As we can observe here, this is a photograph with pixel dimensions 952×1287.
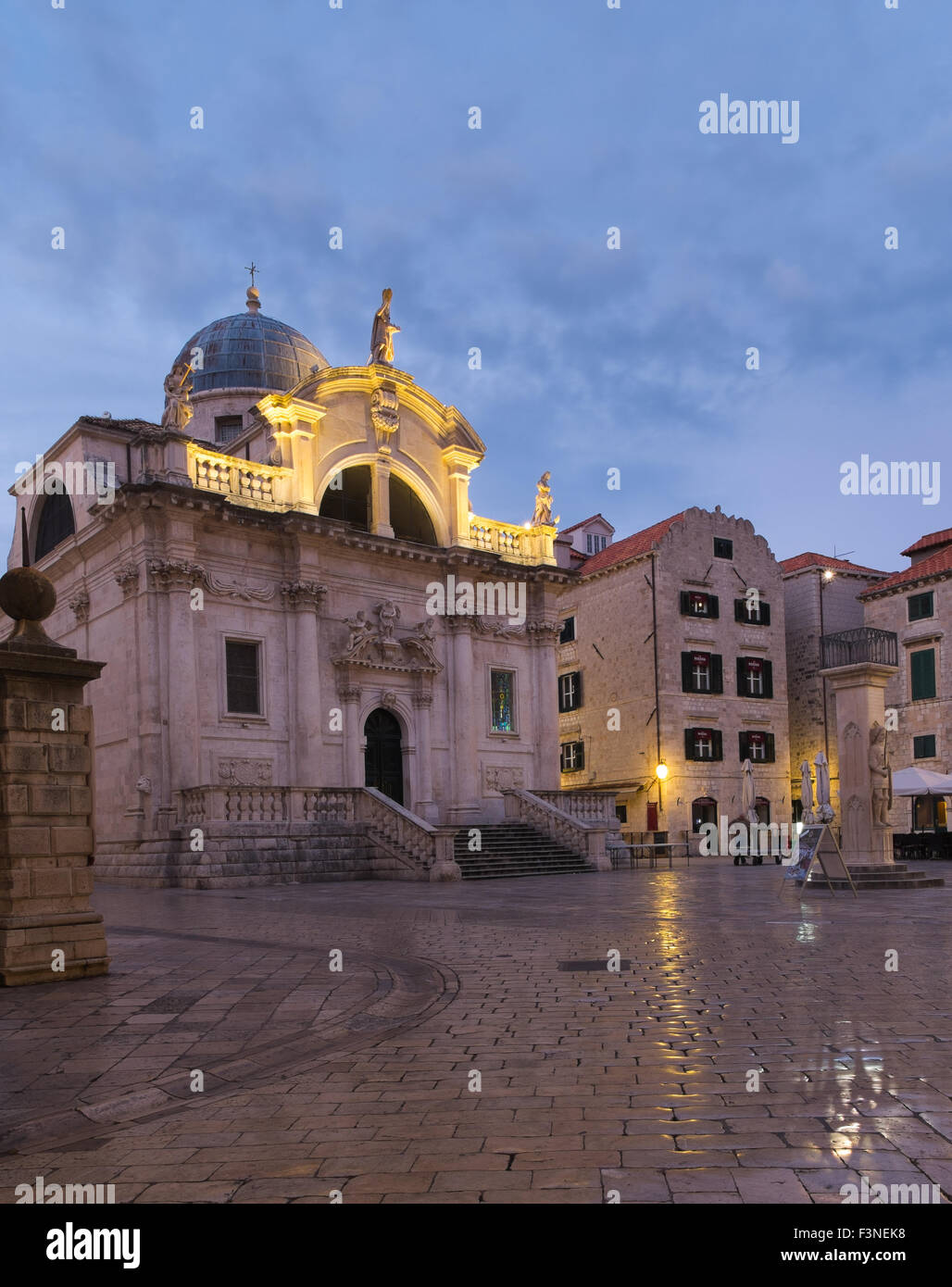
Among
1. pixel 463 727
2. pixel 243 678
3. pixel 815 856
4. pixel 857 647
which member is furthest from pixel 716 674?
pixel 815 856

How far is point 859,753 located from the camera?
61.0 feet

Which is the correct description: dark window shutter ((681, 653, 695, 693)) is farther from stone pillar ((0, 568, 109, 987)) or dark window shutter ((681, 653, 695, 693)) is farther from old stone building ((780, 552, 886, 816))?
stone pillar ((0, 568, 109, 987))

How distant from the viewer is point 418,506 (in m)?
32.8

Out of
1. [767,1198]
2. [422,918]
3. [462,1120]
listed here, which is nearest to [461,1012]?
[462,1120]

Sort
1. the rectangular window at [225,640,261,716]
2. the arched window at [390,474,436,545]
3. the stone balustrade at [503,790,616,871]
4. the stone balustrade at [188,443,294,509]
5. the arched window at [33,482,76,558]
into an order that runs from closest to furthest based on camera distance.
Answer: the rectangular window at [225,640,261,716] → the stone balustrade at [188,443,294,509] → the stone balustrade at [503,790,616,871] → the arched window at [33,482,76,558] → the arched window at [390,474,436,545]

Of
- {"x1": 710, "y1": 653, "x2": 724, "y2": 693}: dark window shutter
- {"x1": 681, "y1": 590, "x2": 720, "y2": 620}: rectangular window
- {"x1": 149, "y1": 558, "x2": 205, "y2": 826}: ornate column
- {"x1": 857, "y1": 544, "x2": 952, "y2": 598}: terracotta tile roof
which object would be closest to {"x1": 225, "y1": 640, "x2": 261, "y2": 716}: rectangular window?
{"x1": 149, "y1": 558, "x2": 205, "y2": 826}: ornate column

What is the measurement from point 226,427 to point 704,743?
22.1 meters

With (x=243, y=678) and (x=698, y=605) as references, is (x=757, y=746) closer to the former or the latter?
(x=698, y=605)

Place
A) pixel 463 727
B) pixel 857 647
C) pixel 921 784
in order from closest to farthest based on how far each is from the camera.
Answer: pixel 857 647 < pixel 921 784 < pixel 463 727

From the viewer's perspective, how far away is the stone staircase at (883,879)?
18.2 metres

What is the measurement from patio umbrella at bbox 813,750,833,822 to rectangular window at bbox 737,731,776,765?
24562 mm

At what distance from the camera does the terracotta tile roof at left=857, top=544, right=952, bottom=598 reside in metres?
41.4

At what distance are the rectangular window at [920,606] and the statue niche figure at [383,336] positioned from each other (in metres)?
23.7

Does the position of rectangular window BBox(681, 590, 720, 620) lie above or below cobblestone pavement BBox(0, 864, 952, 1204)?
above
